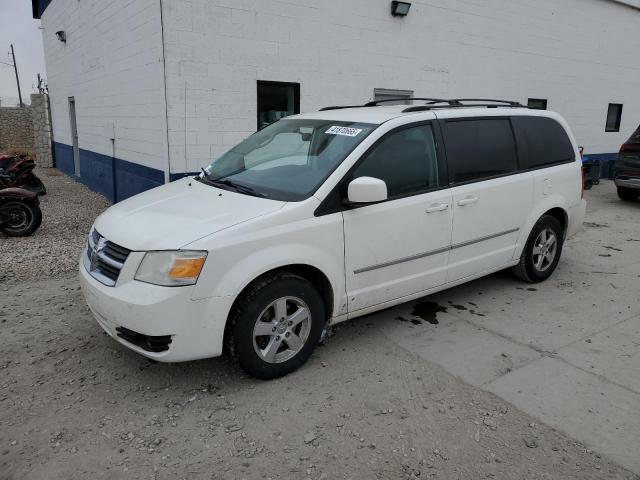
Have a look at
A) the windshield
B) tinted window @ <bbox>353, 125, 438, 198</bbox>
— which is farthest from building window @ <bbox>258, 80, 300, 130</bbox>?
tinted window @ <bbox>353, 125, 438, 198</bbox>

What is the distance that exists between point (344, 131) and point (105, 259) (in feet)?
6.49

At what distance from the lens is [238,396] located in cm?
340

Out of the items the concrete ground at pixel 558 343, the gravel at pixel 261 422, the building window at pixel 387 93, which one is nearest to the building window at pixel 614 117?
the building window at pixel 387 93

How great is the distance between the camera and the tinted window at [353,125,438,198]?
3891mm

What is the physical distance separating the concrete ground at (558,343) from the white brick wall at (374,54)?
14.4ft

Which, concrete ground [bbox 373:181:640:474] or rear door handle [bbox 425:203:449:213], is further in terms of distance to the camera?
rear door handle [bbox 425:203:449:213]

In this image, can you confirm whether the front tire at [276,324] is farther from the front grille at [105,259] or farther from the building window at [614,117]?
the building window at [614,117]

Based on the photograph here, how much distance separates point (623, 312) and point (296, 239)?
3.33 meters

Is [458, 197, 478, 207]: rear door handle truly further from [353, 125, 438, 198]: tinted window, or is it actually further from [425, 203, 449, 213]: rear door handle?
[353, 125, 438, 198]: tinted window

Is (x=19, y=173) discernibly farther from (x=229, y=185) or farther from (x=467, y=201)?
(x=467, y=201)

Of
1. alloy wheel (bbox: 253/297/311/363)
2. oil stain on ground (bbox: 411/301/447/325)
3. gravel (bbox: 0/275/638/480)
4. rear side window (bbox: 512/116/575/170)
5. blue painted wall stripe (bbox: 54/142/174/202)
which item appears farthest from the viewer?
blue painted wall stripe (bbox: 54/142/174/202)

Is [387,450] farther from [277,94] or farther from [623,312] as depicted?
[277,94]

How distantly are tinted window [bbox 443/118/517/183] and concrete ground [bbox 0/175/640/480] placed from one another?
4.21 ft

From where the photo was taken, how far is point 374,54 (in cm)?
901
